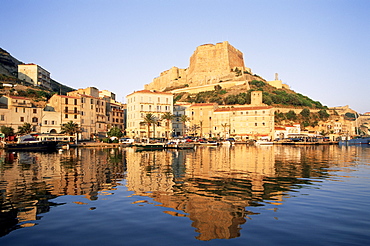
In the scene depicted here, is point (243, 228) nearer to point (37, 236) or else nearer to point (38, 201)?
point (37, 236)

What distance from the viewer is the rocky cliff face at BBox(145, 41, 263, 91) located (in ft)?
431

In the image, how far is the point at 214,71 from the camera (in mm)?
134875

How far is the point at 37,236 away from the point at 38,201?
4.48 m

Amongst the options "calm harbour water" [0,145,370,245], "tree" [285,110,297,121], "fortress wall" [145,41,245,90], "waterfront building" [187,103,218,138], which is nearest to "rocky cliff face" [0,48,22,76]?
"fortress wall" [145,41,245,90]

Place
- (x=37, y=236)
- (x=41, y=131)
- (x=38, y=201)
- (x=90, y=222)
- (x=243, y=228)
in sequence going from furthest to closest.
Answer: (x=41, y=131) < (x=38, y=201) < (x=90, y=222) < (x=243, y=228) < (x=37, y=236)

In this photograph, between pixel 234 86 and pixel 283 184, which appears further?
pixel 234 86

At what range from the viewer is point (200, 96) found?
390ft

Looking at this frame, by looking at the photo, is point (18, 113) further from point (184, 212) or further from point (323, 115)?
point (323, 115)

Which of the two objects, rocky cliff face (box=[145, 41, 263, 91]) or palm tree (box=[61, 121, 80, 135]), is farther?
rocky cliff face (box=[145, 41, 263, 91])

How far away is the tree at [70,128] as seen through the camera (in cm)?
6467

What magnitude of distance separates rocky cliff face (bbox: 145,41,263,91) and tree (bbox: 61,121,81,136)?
74.4 meters

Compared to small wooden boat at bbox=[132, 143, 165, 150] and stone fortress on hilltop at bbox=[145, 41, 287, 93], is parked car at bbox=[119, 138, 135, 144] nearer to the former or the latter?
small wooden boat at bbox=[132, 143, 165, 150]

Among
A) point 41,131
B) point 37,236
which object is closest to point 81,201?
point 37,236

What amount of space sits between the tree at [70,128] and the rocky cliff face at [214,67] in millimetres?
74402
